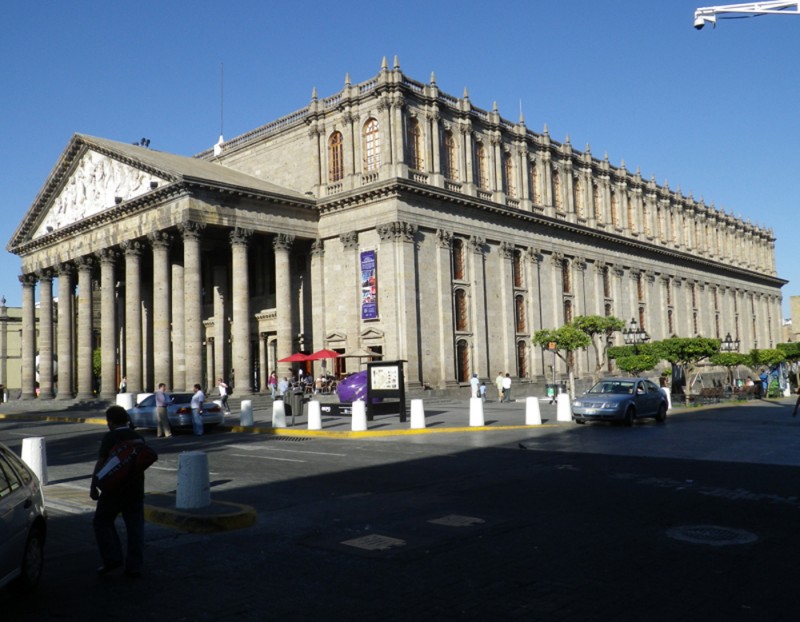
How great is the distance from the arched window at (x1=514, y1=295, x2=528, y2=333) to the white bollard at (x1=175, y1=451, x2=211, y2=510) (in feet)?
129

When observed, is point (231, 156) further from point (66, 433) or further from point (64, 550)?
point (64, 550)

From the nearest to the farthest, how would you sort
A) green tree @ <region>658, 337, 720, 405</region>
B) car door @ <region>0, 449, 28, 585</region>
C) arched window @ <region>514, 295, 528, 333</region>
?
1. car door @ <region>0, 449, 28, 585</region>
2. green tree @ <region>658, 337, 720, 405</region>
3. arched window @ <region>514, 295, 528, 333</region>

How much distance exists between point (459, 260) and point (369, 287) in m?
6.61

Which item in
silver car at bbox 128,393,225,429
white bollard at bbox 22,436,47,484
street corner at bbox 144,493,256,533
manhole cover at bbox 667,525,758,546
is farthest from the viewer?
silver car at bbox 128,393,225,429

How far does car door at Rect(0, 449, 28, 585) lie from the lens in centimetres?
570

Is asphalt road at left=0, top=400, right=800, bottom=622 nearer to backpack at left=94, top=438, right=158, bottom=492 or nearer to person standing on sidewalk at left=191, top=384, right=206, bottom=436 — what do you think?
backpack at left=94, top=438, right=158, bottom=492

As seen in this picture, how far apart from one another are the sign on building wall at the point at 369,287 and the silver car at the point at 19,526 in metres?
33.1

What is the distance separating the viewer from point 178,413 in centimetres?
2534

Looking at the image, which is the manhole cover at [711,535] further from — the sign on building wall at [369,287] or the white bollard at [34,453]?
the sign on building wall at [369,287]

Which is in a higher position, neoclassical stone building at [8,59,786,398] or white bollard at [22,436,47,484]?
neoclassical stone building at [8,59,786,398]

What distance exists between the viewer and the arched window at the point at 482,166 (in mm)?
45844

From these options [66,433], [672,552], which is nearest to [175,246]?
[66,433]

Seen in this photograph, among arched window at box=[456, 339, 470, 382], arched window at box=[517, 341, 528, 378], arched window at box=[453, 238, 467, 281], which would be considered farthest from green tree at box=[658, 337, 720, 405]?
arched window at box=[453, 238, 467, 281]

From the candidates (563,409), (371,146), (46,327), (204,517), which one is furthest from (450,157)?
(204,517)
